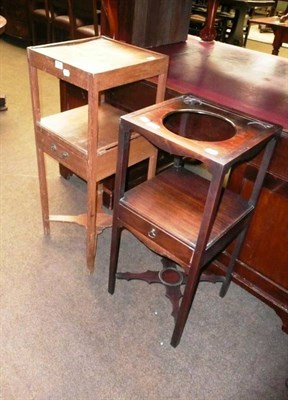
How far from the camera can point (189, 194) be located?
1289mm

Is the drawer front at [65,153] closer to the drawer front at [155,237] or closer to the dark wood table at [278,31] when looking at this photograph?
the drawer front at [155,237]

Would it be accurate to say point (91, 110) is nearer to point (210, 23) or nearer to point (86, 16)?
point (210, 23)

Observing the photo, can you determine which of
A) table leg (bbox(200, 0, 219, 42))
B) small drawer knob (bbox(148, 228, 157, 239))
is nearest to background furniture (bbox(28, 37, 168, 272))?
small drawer knob (bbox(148, 228, 157, 239))

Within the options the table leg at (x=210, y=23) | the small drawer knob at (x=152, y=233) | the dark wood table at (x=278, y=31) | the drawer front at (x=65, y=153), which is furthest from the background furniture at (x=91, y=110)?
the dark wood table at (x=278, y=31)

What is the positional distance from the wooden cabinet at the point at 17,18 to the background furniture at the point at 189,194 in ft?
12.6

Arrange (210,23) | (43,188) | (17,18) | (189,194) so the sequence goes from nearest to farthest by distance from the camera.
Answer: (189,194) < (43,188) < (210,23) < (17,18)

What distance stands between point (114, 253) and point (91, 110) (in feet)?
1.84

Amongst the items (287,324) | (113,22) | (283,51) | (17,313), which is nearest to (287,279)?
(287,324)

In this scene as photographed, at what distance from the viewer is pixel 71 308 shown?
142cm

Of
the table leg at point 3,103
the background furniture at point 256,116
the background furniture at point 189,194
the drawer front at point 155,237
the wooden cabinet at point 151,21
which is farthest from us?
the table leg at point 3,103

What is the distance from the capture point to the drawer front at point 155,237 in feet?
3.62

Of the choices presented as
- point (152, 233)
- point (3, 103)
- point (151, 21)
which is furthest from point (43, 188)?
point (3, 103)

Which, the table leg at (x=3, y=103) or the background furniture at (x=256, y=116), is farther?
the table leg at (x=3, y=103)

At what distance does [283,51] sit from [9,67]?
161 inches
